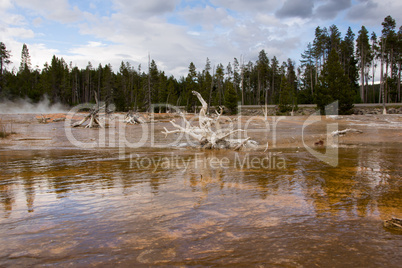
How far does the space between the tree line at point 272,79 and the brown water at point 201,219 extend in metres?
29.9

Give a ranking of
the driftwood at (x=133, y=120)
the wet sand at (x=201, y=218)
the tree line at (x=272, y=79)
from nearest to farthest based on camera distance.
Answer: the wet sand at (x=201, y=218) → the driftwood at (x=133, y=120) → the tree line at (x=272, y=79)

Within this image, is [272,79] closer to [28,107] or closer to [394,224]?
[28,107]

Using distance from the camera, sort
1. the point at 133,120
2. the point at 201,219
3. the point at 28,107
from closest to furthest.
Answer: the point at 201,219, the point at 133,120, the point at 28,107

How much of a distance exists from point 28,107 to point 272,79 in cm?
5790

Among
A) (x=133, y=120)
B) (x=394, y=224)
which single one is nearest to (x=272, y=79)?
(x=133, y=120)

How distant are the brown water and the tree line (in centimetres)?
2987

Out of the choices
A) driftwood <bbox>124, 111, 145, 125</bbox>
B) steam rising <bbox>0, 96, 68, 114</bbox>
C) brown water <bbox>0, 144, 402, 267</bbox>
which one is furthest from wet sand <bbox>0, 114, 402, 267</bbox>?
steam rising <bbox>0, 96, 68, 114</bbox>

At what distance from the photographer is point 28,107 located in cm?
5319

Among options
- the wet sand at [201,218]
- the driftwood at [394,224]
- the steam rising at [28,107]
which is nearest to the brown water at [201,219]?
the wet sand at [201,218]

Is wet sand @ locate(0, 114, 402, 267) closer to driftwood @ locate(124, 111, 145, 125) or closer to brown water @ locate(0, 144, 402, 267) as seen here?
brown water @ locate(0, 144, 402, 267)

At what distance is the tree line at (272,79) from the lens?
41219 mm

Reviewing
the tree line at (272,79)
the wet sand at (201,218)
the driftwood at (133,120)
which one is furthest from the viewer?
the tree line at (272,79)

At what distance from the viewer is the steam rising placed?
4797 cm

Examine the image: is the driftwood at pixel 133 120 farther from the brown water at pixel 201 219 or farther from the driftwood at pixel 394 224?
the driftwood at pixel 394 224
